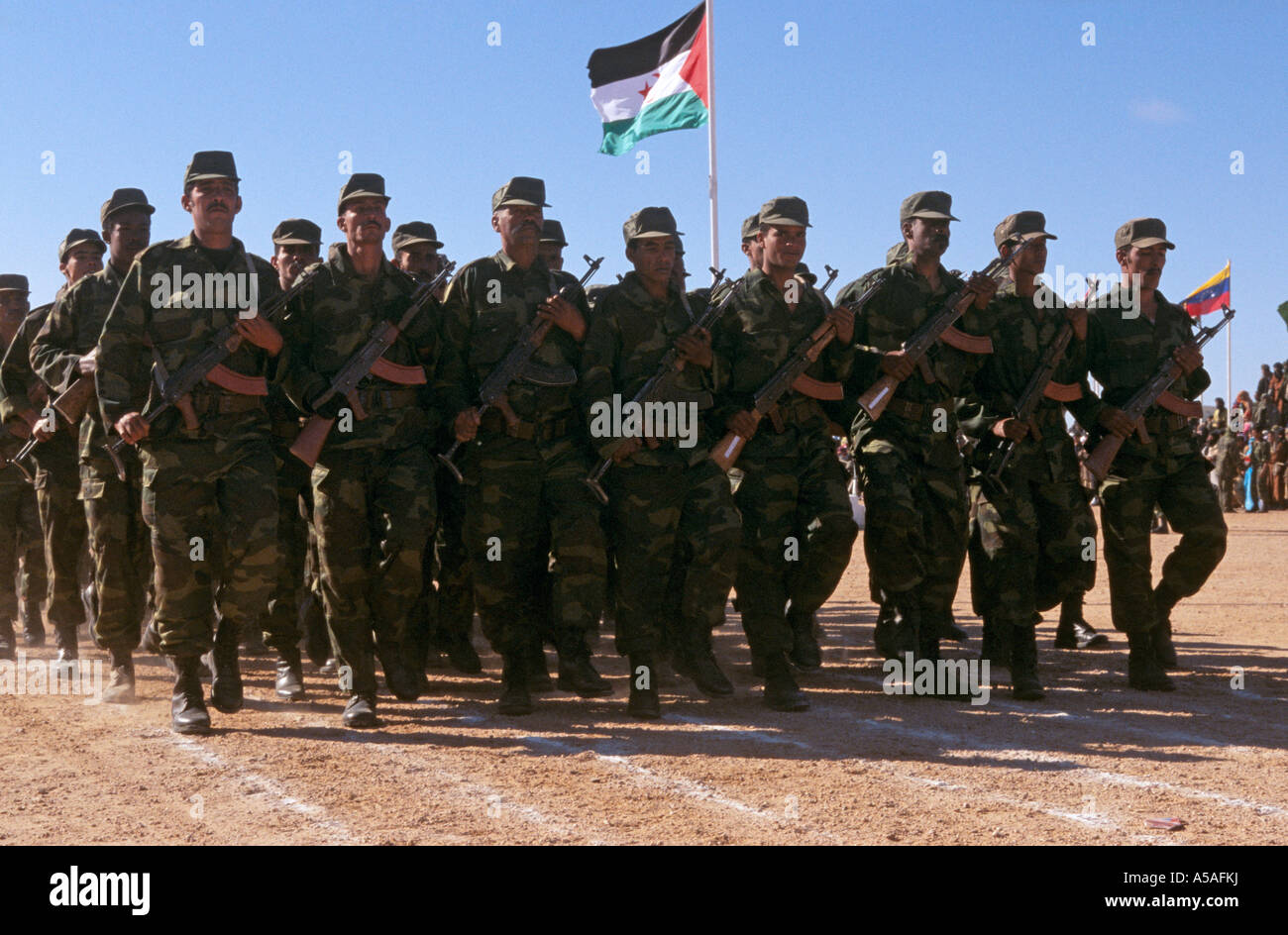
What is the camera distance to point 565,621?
728cm

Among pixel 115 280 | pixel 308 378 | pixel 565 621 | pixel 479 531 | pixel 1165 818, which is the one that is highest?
pixel 115 280

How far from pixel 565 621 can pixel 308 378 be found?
1959 millimetres

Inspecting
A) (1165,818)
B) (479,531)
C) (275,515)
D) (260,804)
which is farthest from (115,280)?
(1165,818)

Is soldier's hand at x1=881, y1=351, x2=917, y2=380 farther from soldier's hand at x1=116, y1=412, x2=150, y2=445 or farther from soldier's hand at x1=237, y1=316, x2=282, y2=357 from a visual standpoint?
soldier's hand at x1=116, y1=412, x2=150, y2=445

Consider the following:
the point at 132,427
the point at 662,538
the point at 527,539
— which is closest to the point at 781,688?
the point at 662,538

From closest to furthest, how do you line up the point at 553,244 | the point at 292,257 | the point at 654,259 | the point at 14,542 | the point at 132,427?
1. the point at 132,427
2. the point at 654,259
3. the point at 292,257
4. the point at 14,542
5. the point at 553,244

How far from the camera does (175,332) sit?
22.9 feet

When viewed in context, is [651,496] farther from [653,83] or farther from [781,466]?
[653,83]

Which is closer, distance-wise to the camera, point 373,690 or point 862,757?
point 862,757

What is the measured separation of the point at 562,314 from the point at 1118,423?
3488 mm

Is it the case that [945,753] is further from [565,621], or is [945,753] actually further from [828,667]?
[828,667]

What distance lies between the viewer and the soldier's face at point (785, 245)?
25.2ft
